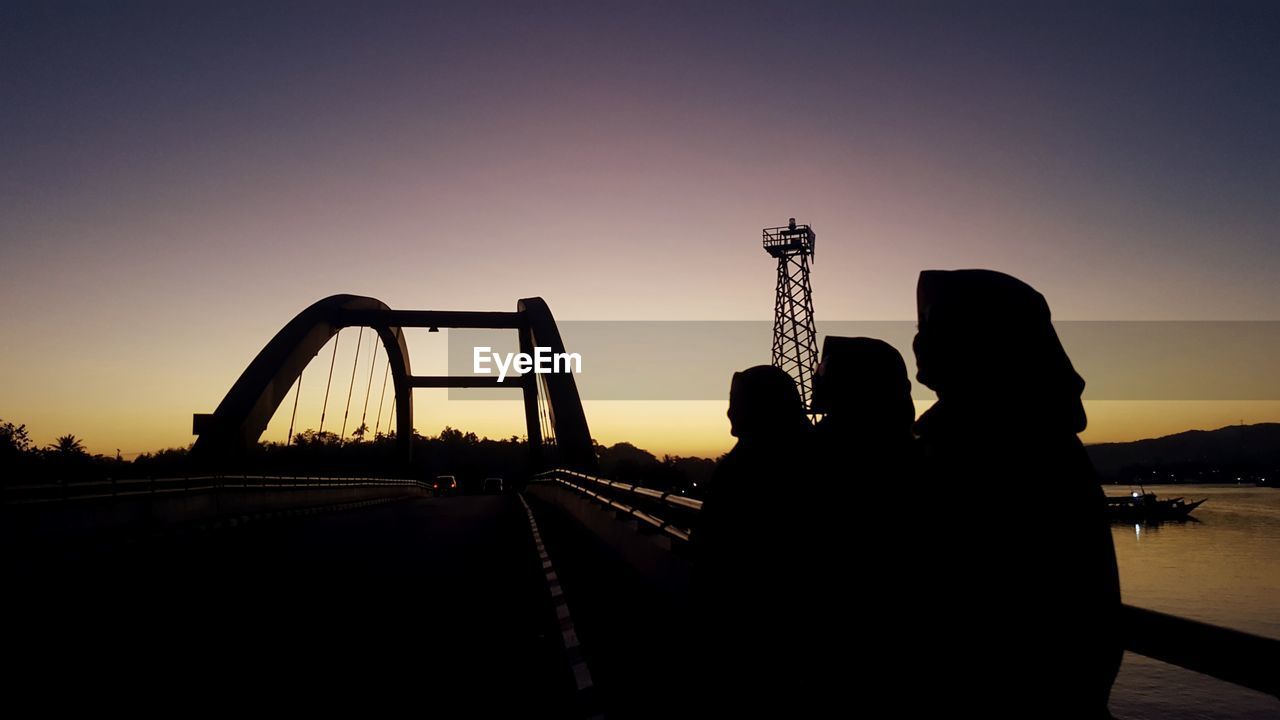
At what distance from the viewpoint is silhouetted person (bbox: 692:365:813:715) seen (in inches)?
102

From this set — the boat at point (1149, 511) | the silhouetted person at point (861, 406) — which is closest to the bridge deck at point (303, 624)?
the silhouetted person at point (861, 406)

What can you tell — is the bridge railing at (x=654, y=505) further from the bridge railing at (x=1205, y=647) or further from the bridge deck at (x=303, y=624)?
the bridge railing at (x=1205, y=647)

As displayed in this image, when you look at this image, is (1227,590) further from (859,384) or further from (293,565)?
(859,384)

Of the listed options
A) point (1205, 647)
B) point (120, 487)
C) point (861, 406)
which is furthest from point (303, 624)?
point (120, 487)

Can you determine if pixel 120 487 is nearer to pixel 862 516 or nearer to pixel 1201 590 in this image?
pixel 862 516

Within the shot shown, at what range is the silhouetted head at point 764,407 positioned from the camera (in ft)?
9.50

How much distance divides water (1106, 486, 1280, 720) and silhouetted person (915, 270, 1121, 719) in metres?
0.22

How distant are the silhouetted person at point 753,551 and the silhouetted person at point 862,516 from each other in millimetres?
179

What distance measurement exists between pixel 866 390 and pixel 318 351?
3949 cm

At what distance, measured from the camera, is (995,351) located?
1.68m

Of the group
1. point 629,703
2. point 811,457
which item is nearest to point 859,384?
point 811,457

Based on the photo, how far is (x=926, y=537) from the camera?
5.54ft

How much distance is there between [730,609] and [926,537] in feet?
3.85

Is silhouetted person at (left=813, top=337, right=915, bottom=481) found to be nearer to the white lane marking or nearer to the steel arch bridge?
the white lane marking
